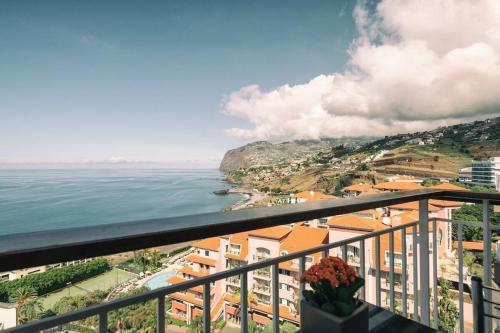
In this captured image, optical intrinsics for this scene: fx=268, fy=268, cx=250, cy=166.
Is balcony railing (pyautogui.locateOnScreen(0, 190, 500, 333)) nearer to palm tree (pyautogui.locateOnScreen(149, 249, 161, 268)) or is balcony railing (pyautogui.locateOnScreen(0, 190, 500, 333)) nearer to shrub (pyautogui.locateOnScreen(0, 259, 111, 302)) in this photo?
shrub (pyautogui.locateOnScreen(0, 259, 111, 302))

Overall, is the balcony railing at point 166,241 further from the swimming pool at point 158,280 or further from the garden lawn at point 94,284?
the garden lawn at point 94,284

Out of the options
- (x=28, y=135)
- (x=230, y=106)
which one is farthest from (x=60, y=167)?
(x=230, y=106)

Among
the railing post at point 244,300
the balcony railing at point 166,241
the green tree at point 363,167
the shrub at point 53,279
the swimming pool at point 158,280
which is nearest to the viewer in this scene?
the balcony railing at point 166,241

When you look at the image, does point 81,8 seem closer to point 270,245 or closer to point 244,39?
point 244,39

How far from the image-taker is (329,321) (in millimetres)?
773

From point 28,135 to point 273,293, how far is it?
75.9 metres

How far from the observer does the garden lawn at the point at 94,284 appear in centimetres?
2786

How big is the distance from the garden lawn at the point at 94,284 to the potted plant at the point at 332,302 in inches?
1298

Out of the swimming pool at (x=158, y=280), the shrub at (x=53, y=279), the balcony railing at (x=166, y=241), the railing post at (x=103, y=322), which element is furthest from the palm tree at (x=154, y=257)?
the railing post at (x=103, y=322)

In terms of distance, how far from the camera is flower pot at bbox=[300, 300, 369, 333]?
76 cm

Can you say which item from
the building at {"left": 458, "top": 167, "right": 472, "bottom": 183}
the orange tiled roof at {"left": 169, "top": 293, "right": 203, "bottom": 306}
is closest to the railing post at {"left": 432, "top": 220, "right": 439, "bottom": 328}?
the orange tiled roof at {"left": 169, "top": 293, "right": 203, "bottom": 306}

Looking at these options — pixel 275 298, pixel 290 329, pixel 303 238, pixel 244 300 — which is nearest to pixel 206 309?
pixel 244 300

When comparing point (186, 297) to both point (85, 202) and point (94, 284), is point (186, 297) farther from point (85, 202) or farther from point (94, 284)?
point (85, 202)

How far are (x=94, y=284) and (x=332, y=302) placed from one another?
37.7 meters
